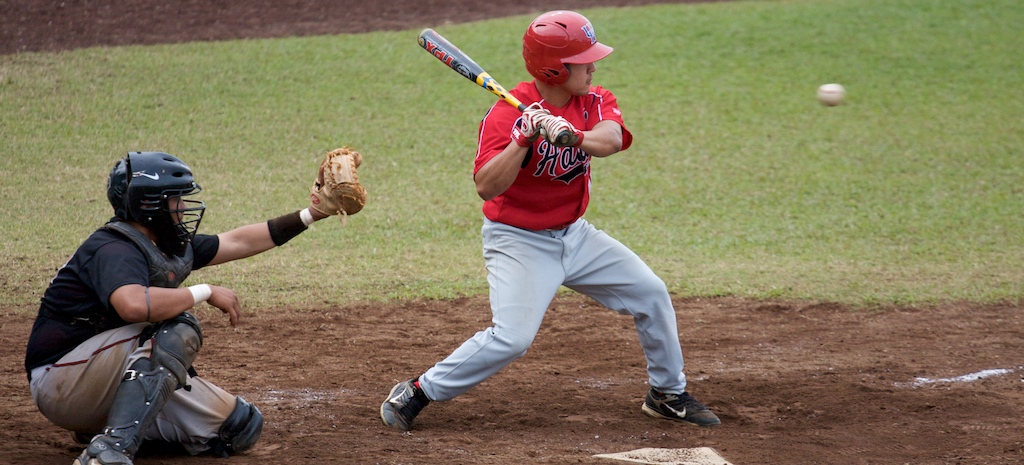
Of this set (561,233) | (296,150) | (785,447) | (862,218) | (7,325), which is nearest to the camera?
(785,447)

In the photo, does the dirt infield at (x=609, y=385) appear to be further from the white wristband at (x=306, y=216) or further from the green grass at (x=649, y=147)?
the white wristband at (x=306, y=216)

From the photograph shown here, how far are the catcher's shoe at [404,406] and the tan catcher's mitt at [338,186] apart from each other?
0.84m

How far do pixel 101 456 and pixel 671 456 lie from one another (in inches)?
85.9

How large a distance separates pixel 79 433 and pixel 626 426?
2331 millimetres

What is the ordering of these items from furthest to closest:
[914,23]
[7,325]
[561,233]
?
[914,23] → [7,325] → [561,233]

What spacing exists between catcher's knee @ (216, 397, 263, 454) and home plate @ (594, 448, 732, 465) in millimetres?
1395

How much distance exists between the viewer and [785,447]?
4.11 m

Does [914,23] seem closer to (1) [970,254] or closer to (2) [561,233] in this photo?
(1) [970,254]

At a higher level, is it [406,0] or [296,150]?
[406,0]

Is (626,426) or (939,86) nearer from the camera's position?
(626,426)

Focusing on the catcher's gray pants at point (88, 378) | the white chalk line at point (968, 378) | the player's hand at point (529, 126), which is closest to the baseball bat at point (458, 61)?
the player's hand at point (529, 126)

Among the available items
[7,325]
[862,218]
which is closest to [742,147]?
[862,218]

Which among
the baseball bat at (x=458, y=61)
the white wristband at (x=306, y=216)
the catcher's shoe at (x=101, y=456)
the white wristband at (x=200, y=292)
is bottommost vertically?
the catcher's shoe at (x=101, y=456)

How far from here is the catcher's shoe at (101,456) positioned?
3332mm
